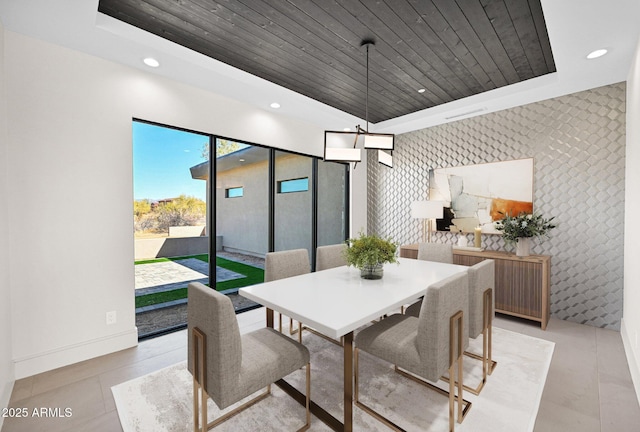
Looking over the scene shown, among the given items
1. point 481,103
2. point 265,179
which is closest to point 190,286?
point 265,179

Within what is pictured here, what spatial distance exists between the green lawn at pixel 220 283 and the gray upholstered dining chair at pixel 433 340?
2363 mm

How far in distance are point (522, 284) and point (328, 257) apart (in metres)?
2.26

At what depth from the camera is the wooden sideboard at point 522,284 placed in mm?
3139

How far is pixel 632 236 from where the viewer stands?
2521mm

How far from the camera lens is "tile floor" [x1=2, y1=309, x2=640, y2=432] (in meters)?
1.77

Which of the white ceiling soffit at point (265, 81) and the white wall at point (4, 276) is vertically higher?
the white ceiling soffit at point (265, 81)

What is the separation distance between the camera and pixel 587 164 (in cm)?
325

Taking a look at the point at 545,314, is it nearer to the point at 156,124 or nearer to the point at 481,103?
the point at 481,103

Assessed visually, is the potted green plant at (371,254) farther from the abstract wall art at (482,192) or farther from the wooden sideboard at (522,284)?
the abstract wall art at (482,192)

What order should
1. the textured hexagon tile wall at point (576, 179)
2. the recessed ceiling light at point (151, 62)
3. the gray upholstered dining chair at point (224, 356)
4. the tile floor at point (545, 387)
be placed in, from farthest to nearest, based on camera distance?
the textured hexagon tile wall at point (576, 179), the recessed ceiling light at point (151, 62), the tile floor at point (545, 387), the gray upholstered dining chair at point (224, 356)

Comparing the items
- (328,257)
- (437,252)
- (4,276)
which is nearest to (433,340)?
(328,257)

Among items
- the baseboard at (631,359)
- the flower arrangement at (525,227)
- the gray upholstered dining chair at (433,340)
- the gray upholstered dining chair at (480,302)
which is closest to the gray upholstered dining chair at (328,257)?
the gray upholstered dining chair at (433,340)

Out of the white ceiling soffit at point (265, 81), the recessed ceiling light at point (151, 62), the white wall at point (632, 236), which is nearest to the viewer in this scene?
the white ceiling soffit at point (265, 81)

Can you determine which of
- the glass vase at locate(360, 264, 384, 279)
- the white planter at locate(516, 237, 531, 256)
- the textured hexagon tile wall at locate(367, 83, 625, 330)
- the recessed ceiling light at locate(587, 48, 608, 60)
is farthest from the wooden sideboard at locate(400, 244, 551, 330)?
the recessed ceiling light at locate(587, 48, 608, 60)
